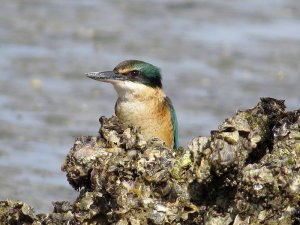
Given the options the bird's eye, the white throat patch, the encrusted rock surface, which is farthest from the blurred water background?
the encrusted rock surface

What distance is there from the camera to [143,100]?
343 inches

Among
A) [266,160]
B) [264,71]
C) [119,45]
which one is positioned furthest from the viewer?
[119,45]

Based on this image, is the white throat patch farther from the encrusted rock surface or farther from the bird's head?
the encrusted rock surface

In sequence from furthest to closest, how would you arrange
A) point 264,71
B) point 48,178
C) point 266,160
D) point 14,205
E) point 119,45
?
point 119,45, point 264,71, point 48,178, point 14,205, point 266,160

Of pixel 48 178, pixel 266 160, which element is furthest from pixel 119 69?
pixel 266 160

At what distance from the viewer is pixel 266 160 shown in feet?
17.9

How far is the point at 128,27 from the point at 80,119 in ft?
13.6

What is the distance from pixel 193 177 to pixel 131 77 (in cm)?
321

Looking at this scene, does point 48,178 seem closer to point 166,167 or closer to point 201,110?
point 201,110

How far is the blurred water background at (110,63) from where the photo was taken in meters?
11.2

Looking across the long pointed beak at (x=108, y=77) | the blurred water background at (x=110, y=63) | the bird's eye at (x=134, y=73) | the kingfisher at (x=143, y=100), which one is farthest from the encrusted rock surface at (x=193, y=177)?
the blurred water background at (x=110, y=63)

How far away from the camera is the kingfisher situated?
8516 millimetres

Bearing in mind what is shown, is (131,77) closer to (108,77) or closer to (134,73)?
(134,73)

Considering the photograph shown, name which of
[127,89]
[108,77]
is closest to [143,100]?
[127,89]
